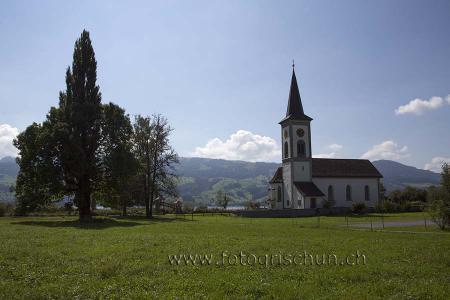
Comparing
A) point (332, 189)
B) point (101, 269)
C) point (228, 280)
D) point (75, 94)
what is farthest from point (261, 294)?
point (332, 189)

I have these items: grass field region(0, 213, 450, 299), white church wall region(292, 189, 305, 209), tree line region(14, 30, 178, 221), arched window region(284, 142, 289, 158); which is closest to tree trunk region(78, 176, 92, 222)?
tree line region(14, 30, 178, 221)

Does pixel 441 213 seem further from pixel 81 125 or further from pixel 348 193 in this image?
pixel 348 193

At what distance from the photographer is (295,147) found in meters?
77.9

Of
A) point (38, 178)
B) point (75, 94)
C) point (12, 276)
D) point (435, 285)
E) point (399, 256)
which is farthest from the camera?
point (75, 94)

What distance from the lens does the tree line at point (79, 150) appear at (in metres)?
43.0

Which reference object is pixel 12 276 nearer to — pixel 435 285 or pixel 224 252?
pixel 224 252

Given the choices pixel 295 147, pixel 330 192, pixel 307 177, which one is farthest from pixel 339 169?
pixel 295 147

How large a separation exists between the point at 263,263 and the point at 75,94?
37.6 meters

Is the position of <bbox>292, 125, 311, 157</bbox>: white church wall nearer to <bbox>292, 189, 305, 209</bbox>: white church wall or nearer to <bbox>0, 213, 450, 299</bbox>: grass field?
<bbox>292, 189, 305, 209</bbox>: white church wall

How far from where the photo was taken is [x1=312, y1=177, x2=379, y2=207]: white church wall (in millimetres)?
79794

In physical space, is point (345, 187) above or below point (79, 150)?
below

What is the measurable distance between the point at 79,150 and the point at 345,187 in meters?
55.3

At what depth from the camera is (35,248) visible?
712 inches

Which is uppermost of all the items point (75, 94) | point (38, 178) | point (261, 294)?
point (75, 94)
